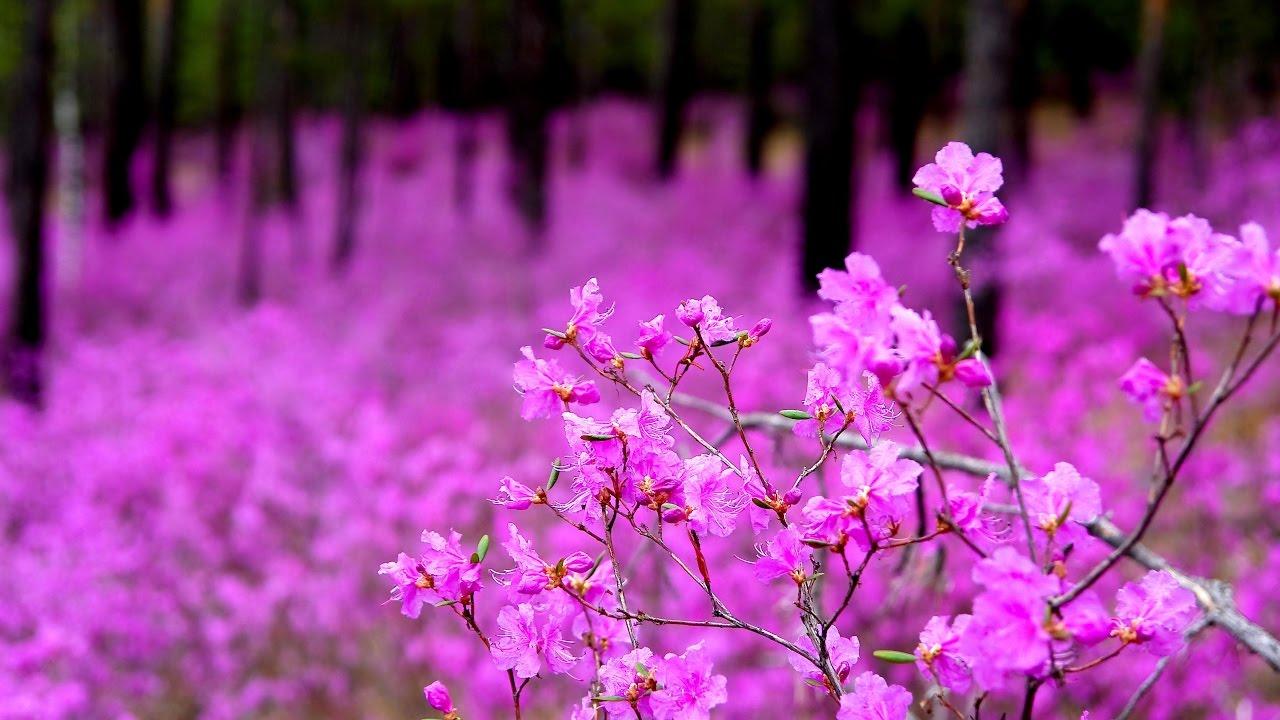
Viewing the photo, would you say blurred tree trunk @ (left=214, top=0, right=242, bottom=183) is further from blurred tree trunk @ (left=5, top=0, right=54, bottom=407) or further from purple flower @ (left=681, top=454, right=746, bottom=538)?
purple flower @ (left=681, top=454, right=746, bottom=538)

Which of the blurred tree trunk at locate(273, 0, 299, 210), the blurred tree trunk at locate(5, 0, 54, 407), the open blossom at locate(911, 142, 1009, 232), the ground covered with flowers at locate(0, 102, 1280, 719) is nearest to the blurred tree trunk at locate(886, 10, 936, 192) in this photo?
the ground covered with flowers at locate(0, 102, 1280, 719)

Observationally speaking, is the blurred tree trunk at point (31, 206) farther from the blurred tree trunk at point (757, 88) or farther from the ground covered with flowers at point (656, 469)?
the blurred tree trunk at point (757, 88)

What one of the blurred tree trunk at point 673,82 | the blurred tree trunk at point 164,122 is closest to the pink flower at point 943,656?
the blurred tree trunk at point 673,82

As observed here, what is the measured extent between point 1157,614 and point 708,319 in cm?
61

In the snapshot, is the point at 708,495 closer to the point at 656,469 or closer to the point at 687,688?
the point at 656,469

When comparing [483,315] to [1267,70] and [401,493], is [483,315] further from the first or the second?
[1267,70]

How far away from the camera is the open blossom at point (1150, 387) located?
38.1 inches

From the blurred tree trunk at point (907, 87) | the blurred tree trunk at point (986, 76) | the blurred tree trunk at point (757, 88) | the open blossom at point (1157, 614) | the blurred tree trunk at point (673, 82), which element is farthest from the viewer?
the blurred tree trunk at point (757, 88)

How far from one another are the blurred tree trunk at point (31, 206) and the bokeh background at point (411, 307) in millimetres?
27

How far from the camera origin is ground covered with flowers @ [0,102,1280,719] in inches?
41.7

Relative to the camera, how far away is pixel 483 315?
364 inches

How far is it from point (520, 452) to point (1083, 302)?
536 centimetres

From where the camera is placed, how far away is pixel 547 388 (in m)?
1.21

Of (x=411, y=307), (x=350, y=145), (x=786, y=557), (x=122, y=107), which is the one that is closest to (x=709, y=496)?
A: (x=786, y=557)
